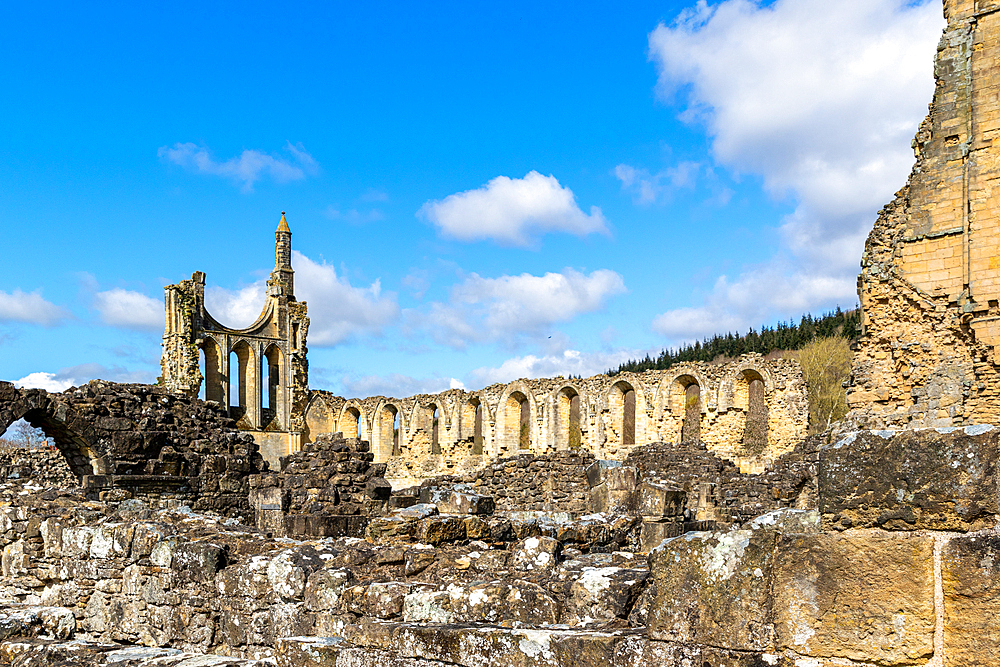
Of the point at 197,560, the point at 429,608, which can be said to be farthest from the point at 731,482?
the point at 429,608

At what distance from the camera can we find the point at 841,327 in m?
46.2

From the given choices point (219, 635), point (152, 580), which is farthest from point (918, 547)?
point (152, 580)

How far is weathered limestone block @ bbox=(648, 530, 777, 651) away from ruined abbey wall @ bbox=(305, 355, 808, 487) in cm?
→ 1630

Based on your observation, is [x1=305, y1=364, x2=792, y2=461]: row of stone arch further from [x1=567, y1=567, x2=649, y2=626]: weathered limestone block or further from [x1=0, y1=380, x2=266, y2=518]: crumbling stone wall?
[x1=567, y1=567, x2=649, y2=626]: weathered limestone block

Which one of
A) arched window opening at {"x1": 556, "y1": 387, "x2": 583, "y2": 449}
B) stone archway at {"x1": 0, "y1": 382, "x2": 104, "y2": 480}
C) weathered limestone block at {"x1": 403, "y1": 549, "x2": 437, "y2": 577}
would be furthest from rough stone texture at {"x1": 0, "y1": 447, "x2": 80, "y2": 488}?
arched window opening at {"x1": 556, "y1": 387, "x2": 583, "y2": 449}

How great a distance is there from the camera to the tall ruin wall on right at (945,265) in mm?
12305

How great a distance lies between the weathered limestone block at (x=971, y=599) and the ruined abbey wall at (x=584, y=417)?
54.7 ft

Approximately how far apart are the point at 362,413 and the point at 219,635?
31.8 metres

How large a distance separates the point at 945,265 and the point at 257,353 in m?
30.5

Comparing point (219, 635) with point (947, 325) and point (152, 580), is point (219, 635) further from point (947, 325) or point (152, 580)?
point (947, 325)

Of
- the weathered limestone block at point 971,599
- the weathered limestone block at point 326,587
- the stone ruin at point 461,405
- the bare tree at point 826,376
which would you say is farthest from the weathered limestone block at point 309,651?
the bare tree at point 826,376

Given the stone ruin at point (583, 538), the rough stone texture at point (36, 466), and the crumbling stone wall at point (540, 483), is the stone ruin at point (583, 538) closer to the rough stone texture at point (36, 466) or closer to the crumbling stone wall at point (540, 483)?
the crumbling stone wall at point (540, 483)

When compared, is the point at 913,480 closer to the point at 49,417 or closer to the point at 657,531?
the point at 657,531

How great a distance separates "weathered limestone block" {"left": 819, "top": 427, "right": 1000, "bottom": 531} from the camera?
6.24 ft
